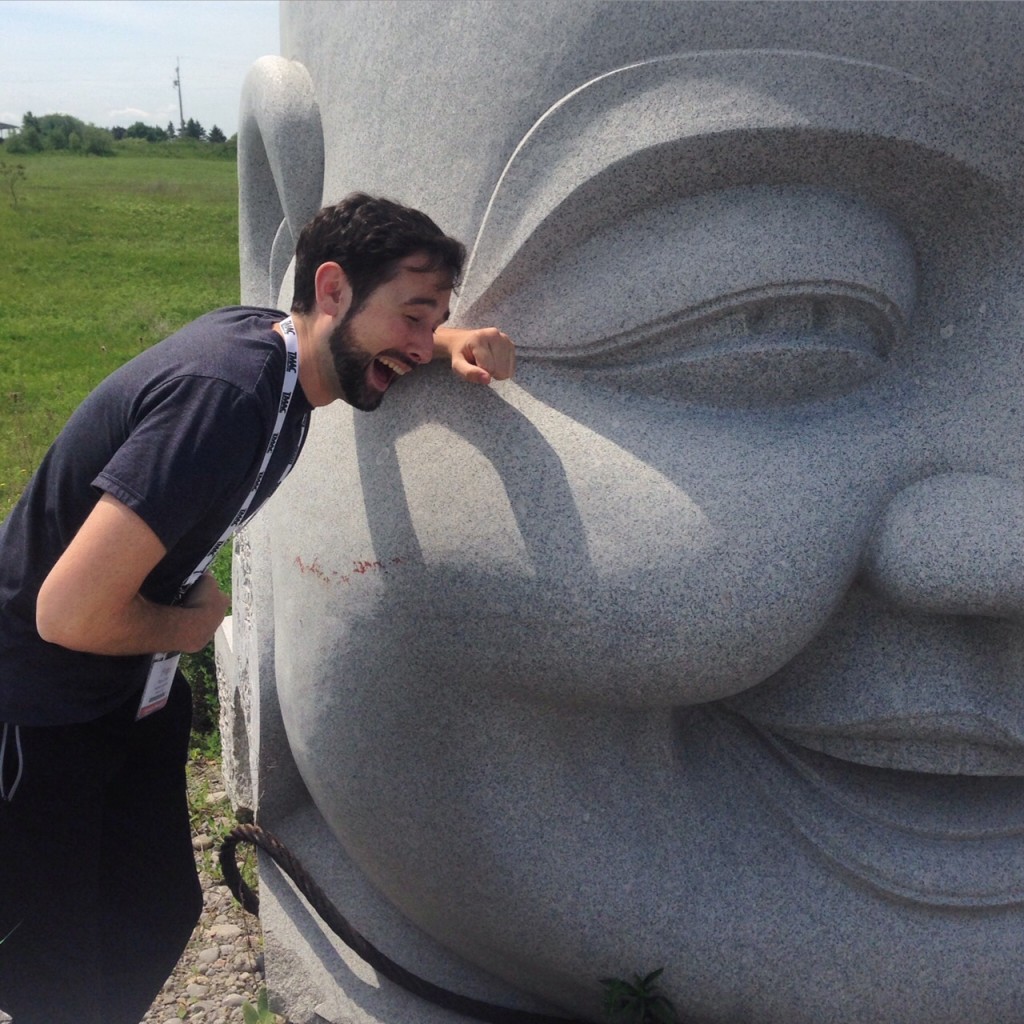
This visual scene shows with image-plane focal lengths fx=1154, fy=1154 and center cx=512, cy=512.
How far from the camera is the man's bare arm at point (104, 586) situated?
1545 mm

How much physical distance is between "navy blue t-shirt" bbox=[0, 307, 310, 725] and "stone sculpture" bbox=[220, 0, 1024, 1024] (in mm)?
357

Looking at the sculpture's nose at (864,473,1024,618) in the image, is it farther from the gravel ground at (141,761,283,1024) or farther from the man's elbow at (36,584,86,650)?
the gravel ground at (141,761,283,1024)

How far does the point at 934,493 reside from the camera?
1893 mm

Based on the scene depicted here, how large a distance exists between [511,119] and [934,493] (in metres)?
0.93

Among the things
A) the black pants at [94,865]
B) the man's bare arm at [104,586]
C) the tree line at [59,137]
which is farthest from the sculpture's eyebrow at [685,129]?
the tree line at [59,137]

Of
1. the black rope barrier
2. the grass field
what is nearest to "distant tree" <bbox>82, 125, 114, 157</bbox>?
the grass field

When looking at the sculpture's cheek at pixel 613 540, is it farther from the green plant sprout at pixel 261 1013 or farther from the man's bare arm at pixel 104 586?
the green plant sprout at pixel 261 1013

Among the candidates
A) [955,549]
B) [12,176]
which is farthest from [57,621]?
[12,176]

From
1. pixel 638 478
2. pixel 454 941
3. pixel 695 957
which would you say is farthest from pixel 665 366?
pixel 454 941

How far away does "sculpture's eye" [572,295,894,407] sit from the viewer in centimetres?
192

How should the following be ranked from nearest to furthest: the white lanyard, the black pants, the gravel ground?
1. the white lanyard
2. the black pants
3. the gravel ground

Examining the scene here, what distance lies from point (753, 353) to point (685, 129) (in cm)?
38

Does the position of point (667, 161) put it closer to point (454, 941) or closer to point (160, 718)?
point (160, 718)

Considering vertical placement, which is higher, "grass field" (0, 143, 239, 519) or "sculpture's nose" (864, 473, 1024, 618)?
"grass field" (0, 143, 239, 519)
